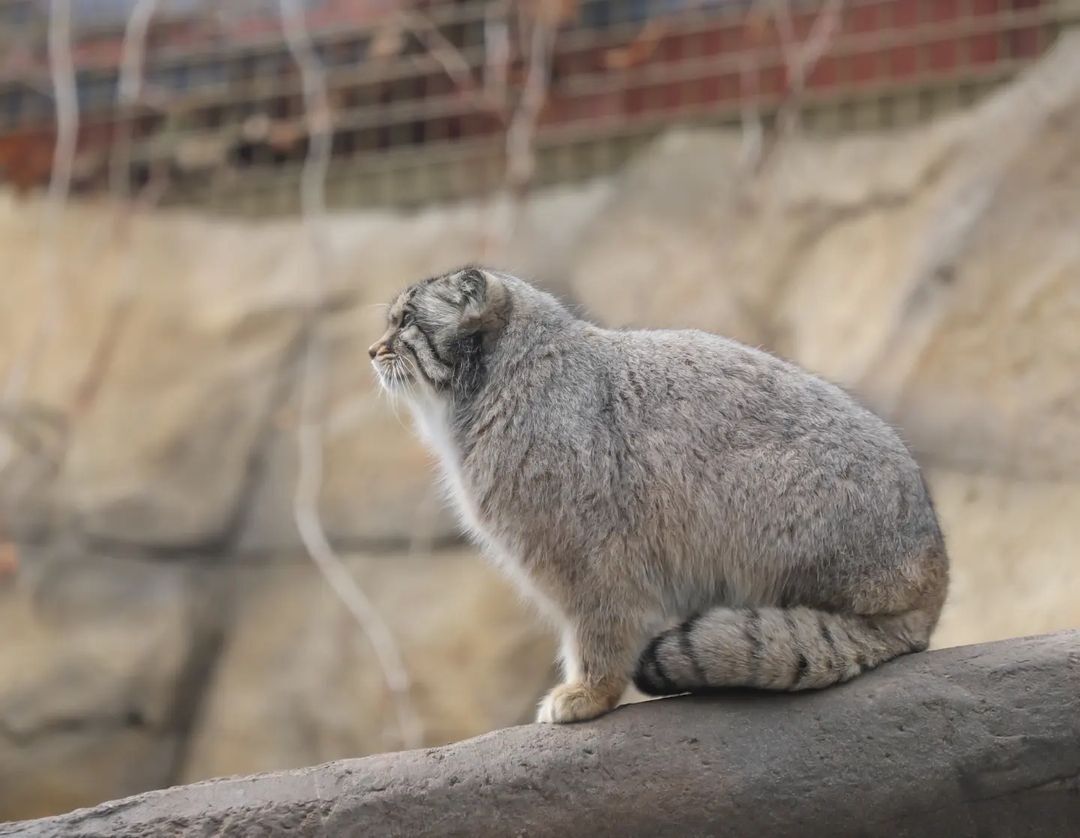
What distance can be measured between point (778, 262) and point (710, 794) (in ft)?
12.2

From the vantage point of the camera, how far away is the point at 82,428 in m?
7.18

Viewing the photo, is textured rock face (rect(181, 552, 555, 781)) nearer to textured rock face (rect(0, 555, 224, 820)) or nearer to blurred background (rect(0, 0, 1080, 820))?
blurred background (rect(0, 0, 1080, 820))

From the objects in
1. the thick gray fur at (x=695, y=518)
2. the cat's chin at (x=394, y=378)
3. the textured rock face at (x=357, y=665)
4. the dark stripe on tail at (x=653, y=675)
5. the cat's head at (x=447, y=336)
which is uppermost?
the cat's head at (x=447, y=336)

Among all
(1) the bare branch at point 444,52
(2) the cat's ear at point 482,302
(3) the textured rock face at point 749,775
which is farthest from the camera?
(1) the bare branch at point 444,52

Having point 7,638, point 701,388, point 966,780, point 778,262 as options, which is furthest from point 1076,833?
point 7,638

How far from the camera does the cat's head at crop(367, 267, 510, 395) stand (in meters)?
3.88

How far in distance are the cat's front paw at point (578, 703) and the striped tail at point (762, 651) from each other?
0.09 metres

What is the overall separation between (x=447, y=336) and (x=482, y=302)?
13 centimetres

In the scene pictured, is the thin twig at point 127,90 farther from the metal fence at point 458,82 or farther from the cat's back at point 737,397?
the cat's back at point 737,397

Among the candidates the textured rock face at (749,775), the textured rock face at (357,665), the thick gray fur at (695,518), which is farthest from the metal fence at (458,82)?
the textured rock face at (749,775)

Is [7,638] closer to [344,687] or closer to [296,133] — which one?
[344,687]

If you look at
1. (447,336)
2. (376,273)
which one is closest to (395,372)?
(447,336)

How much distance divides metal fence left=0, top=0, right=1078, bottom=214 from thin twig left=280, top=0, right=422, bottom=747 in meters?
0.11

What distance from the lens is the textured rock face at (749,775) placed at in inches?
130
